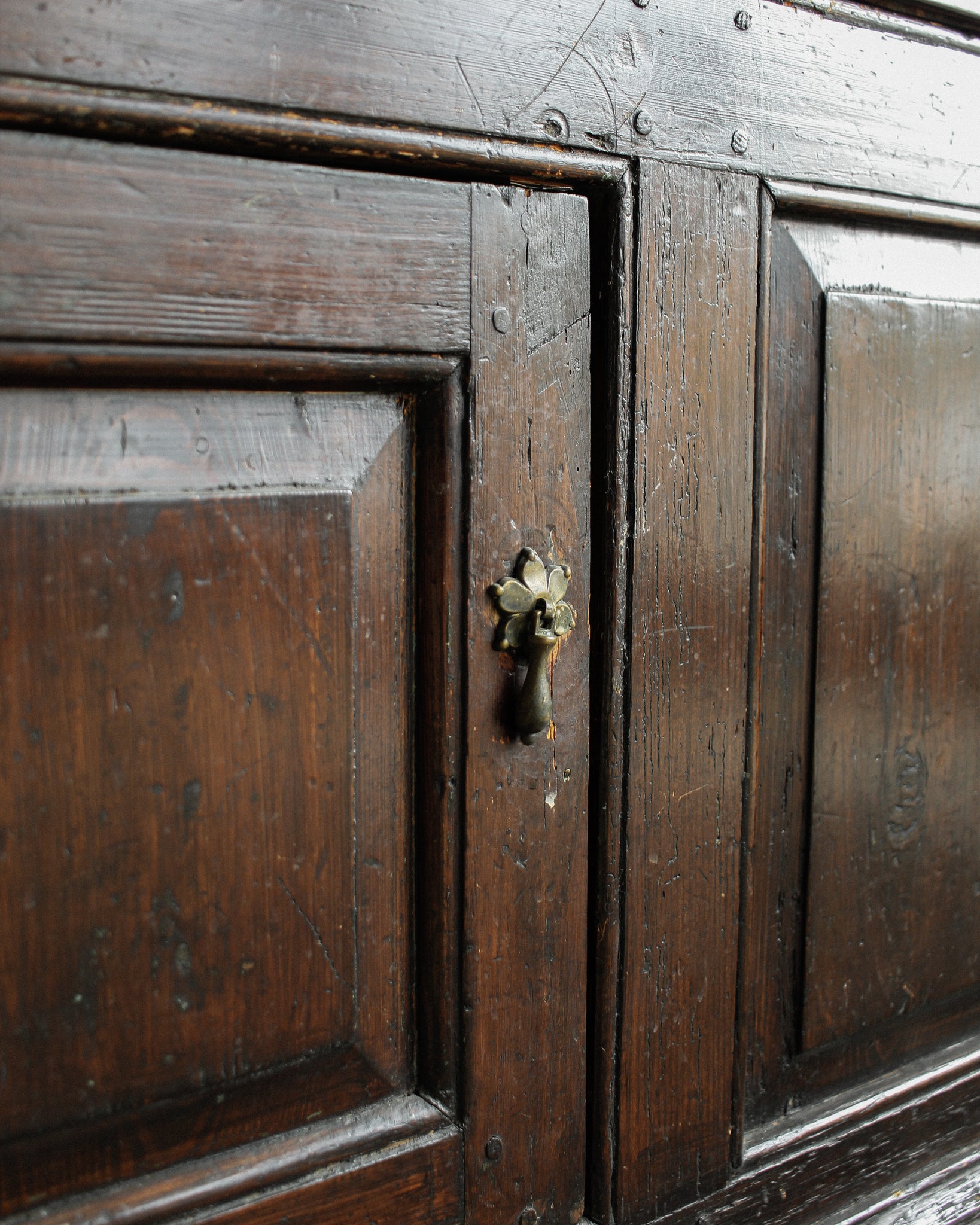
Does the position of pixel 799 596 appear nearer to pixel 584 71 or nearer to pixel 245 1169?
pixel 584 71

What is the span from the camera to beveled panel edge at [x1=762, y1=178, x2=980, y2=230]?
22.5 inches

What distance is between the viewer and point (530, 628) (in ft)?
1.64

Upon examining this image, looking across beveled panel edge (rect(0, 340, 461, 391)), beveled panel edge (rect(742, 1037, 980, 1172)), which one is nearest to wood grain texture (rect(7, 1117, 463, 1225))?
beveled panel edge (rect(742, 1037, 980, 1172))

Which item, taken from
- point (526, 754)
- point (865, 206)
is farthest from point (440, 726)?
point (865, 206)

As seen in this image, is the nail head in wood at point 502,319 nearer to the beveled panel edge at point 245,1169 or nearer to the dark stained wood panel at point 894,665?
the dark stained wood panel at point 894,665

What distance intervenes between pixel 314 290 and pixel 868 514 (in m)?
0.40

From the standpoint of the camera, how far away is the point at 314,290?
43 centimetres

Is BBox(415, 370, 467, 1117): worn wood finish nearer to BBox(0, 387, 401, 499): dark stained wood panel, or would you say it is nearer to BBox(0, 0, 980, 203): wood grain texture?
BBox(0, 387, 401, 499): dark stained wood panel

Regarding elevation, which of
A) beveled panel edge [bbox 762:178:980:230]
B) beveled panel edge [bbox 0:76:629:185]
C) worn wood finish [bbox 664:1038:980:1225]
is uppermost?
beveled panel edge [bbox 762:178:980:230]

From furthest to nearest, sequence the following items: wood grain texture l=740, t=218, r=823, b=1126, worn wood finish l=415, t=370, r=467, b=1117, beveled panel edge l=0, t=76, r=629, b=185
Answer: wood grain texture l=740, t=218, r=823, b=1126 → worn wood finish l=415, t=370, r=467, b=1117 → beveled panel edge l=0, t=76, r=629, b=185

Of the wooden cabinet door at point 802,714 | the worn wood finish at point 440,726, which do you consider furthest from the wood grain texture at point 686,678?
the worn wood finish at point 440,726

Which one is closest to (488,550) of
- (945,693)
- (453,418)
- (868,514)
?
(453,418)

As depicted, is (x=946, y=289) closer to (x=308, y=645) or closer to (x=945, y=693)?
(x=945, y=693)

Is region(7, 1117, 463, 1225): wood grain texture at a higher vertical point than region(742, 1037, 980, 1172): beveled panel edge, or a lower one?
higher
